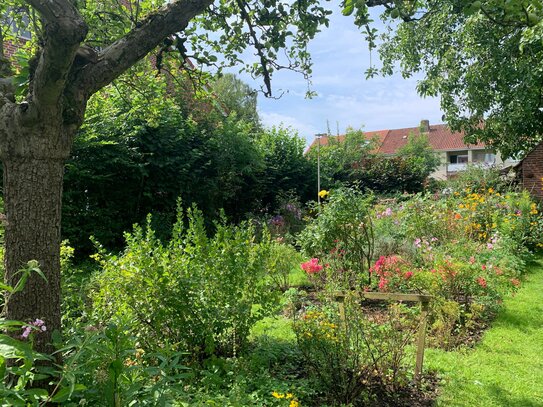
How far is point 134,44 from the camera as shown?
8.19ft

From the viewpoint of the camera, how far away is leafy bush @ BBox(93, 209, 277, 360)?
3.30 m

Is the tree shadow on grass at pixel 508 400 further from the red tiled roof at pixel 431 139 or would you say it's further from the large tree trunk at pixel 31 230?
the red tiled roof at pixel 431 139

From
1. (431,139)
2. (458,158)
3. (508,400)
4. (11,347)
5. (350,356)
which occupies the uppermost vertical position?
(431,139)

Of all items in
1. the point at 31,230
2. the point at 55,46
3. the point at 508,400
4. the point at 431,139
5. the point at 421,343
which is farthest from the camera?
the point at 431,139

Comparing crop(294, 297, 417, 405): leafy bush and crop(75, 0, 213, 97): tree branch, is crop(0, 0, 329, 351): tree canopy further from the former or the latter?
crop(294, 297, 417, 405): leafy bush

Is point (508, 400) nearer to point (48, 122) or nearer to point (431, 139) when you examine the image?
point (48, 122)

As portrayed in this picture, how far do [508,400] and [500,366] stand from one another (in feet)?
2.33

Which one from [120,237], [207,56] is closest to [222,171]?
[120,237]

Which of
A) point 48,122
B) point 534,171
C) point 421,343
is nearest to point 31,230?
point 48,122

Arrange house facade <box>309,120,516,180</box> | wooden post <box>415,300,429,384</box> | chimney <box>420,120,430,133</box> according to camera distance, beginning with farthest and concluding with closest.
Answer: chimney <box>420,120,430,133</box>
house facade <box>309,120,516,180</box>
wooden post <box>415,300,429,384</box>

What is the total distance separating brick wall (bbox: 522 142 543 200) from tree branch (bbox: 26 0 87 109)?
14937mm

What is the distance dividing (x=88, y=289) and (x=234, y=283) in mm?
1617

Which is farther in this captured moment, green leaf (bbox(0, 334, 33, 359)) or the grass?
the grass

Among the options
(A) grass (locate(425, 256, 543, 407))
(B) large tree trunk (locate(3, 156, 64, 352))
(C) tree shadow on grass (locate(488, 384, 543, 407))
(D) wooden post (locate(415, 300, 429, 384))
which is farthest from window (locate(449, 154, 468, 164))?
(B) large tree trunk (locate(3, 156, 64, 352))
